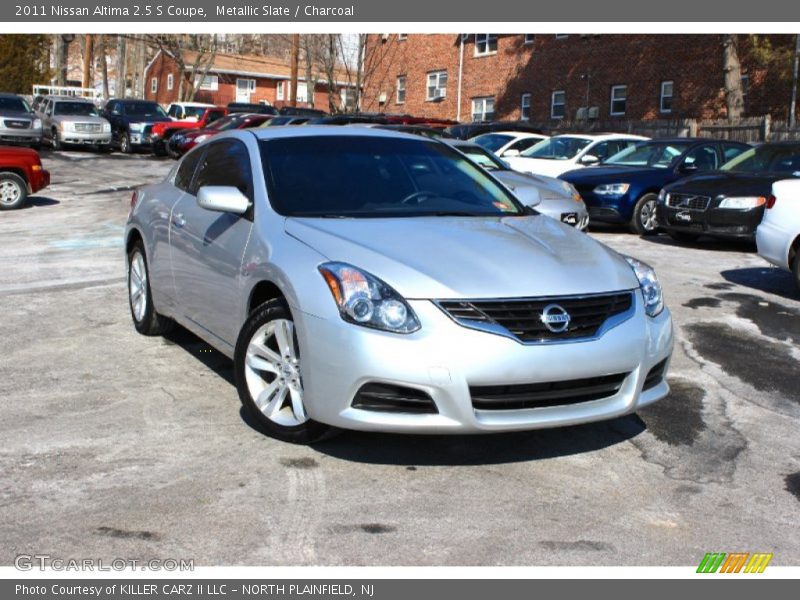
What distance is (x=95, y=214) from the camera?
646 inches

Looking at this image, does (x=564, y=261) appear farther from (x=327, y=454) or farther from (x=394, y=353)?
(x=327, y=454)

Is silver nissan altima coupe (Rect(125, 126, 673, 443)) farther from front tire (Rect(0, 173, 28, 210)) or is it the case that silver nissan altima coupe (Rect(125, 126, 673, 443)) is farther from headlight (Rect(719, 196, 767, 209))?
front tire (Rect(0, 173, 28, 210))

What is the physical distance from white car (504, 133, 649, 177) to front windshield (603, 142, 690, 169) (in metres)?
1.08

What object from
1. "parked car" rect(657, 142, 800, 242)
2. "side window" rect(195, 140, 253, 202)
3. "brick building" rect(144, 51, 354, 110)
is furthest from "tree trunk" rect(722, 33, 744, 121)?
"brick building" rect(144, 51, 354, 110)

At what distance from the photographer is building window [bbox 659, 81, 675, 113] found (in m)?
34.3

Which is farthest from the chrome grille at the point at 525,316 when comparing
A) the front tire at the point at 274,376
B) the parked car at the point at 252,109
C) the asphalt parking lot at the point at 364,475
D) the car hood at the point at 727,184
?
the parked car at the point at 252,109

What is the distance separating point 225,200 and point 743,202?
898 centimetres

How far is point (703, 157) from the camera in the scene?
1594 cm

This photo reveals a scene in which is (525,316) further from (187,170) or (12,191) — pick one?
(12,191)

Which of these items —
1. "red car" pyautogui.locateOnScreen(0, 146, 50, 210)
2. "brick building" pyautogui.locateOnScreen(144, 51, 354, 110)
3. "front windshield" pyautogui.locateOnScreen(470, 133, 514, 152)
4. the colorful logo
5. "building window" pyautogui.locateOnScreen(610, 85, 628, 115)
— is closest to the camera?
the colorful logo

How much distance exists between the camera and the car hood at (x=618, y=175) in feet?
49.9

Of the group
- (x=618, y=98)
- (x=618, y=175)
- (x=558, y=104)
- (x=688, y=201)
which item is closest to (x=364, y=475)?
(x=688, y=201)
